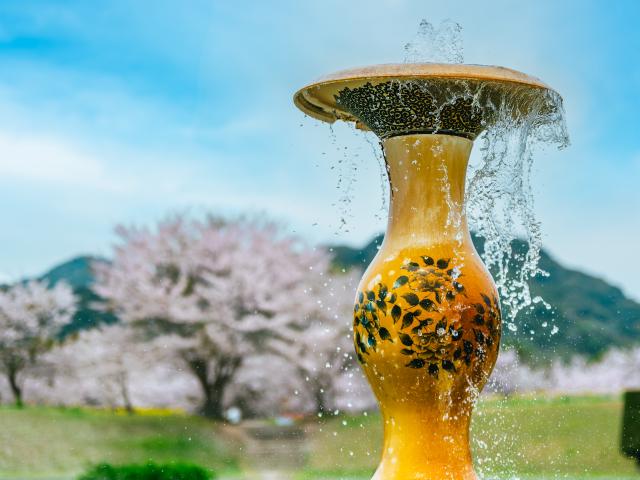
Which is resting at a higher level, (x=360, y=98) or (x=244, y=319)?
(x=360, y=98)

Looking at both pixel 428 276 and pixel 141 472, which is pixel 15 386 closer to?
pixel 141 472

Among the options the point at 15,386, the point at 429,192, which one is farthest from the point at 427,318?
the point at 15,386

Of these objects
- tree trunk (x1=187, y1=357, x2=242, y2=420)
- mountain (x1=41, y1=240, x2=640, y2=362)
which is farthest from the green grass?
mountain (x1=41, y1=240, x2=640, y2=362)

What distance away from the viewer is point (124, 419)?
1233 centimetres

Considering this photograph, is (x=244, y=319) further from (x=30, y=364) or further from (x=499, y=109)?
(x=499, y=109)

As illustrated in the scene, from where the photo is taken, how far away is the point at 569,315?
16266 millimetres

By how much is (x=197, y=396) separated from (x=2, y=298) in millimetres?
3458

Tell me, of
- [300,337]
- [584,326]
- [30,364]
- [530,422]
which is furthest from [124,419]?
[584,326]

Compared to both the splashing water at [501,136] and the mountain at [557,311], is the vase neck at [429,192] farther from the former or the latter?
the mountain at [557,311]

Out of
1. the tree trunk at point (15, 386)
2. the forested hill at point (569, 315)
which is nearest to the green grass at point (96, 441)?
the tree trunk at point (15, 386)

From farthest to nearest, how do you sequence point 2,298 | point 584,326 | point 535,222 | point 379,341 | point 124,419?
point 584,326 < point 2,298 < point 124,419 < point 535,222 < point 379,341

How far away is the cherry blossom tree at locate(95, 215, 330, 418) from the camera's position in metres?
12.0

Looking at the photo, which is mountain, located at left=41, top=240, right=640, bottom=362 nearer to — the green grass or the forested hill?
the forested hill

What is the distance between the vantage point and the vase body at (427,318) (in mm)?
3877
